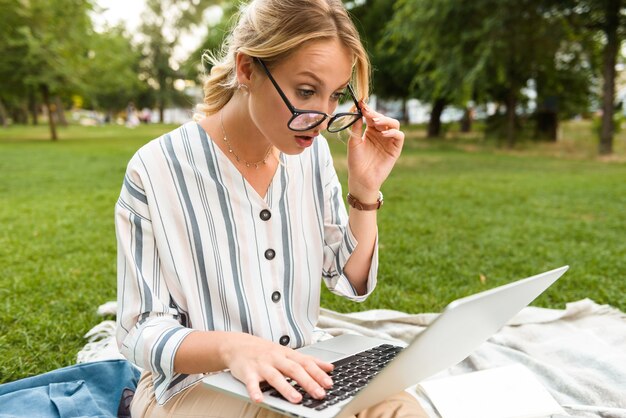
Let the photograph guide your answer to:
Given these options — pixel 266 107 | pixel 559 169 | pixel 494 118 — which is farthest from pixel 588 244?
pixel 494 118

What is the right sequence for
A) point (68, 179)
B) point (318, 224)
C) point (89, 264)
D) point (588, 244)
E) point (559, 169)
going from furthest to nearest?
point (559, 169) → point (68, 179) → point (588, 244) → point (89, 264) → point (318, 224)

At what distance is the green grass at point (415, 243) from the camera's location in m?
3.68

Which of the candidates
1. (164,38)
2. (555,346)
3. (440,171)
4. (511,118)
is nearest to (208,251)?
(555,346)

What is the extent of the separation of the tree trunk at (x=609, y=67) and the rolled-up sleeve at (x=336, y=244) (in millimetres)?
13088

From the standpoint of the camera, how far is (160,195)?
5.34ft

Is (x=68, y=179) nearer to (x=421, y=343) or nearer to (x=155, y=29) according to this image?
(x=421, y=343)

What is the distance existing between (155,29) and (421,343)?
50.8 metres

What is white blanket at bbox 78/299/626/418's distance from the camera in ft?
8.22

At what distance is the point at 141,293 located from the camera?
1.55 metres

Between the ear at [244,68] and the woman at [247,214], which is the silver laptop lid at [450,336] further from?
the ear at [244,68]

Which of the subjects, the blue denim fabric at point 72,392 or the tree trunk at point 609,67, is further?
the tree trunk at point 609,67

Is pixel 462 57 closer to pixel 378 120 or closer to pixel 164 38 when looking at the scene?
pixel 378 120

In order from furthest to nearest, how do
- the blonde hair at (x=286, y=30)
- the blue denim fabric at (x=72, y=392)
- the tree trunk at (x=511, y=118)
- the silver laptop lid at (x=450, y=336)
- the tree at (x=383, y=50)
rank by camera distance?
the tree at (x=383, y=50) < the tree trunk at (x=511, y=118) < the blue denim fabric at (x=72, y=392) < the blonde hair at (x=286, y=30) < the silver laptop lid at (x=450, y=336)

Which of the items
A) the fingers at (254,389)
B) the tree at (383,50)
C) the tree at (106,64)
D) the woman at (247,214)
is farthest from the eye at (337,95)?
the tree at (106,64)
